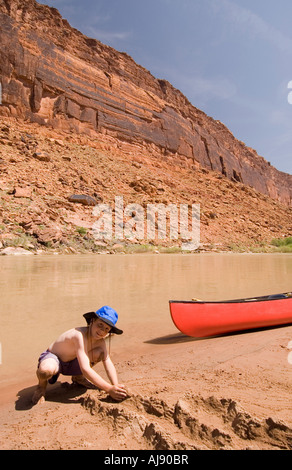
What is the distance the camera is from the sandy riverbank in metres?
1.67

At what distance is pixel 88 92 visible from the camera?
3569 cm

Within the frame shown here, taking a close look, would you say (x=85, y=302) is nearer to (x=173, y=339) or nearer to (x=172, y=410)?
(x=173, y=339)

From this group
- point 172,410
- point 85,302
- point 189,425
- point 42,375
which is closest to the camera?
point 189,425

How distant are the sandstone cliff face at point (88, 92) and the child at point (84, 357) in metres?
32.1

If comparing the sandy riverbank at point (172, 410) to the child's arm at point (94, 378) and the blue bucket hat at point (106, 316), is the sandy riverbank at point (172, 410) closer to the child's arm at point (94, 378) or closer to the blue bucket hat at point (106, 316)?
the child's arm at point (94, 378)

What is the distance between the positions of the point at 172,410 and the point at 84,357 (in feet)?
2.63

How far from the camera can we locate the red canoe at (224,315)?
3.74 m

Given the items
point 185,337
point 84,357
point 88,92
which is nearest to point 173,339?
point 185,337

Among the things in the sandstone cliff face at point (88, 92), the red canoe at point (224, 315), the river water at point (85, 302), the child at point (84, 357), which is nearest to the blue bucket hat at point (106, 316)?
the child at point (84, 357)

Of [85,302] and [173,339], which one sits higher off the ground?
[85,302]

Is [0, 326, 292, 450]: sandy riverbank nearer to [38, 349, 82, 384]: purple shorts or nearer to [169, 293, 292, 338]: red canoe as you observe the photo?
[38, 349, 82, 384]: purple shorts

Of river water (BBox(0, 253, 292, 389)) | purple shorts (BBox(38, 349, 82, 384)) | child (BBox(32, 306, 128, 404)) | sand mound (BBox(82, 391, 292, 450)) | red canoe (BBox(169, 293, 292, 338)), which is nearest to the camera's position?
sand mound (BBox(82, 391, 292, 450))

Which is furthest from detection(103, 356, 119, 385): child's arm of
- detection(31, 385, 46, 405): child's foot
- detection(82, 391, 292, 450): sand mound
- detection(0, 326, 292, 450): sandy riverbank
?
detection(31, 385, 46, 405): child's foot

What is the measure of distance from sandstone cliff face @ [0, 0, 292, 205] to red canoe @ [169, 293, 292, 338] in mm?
31621
